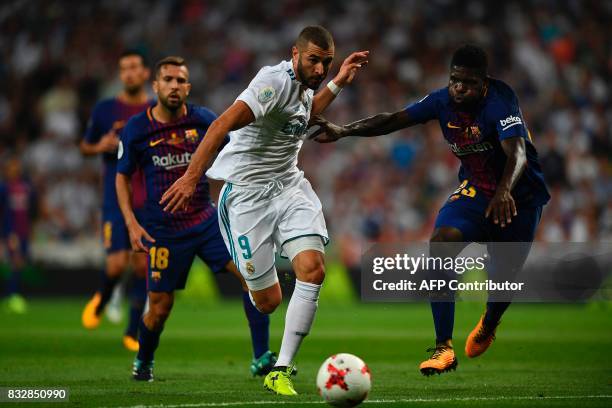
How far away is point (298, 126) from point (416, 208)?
40.8ft

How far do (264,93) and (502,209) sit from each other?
1807mm

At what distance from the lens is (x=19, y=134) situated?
70.9 ft

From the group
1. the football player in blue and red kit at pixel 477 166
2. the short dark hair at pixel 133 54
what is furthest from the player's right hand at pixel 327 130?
the short dark hair at pixel 133 54

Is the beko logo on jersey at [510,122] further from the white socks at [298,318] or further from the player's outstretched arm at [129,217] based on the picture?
the player's outstretched arm at [129,217]

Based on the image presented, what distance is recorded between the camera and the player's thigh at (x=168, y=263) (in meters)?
8.30

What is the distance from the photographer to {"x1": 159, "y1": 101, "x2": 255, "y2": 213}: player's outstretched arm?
6531 mm

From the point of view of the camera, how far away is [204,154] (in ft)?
22.0

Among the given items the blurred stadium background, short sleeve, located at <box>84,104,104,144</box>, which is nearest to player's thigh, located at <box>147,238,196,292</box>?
short sleeve, located at <box>84,104,104,144</box>

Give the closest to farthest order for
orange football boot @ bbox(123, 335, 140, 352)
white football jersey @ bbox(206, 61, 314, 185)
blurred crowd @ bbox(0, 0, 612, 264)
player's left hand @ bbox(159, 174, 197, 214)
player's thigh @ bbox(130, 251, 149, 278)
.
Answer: player's left hand @ bbox(159, 174, 197, 214) < white football jersey @ bbox(206, 61, 314, 185) < orange football boot @ bbox(123, 335, 140, 352) < player's thigh @ bbox(130, 251, 149, 278) < blurred crowd @ bbox(0, 0, 612, 264)

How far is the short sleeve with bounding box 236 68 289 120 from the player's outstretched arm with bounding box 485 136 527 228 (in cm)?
165

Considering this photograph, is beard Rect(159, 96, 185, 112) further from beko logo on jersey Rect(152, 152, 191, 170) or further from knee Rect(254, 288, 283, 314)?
knee Rect(254, 288, 283, 314)

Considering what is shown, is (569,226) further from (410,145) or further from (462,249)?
(462,249)

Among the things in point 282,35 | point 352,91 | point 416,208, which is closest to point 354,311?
point 416,208

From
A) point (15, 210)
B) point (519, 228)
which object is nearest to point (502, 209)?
point (519, 228)
